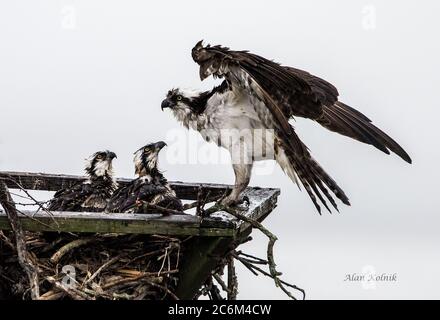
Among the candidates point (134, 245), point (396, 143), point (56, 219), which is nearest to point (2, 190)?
point (56, 219)

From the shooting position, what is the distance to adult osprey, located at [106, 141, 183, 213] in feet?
22.2

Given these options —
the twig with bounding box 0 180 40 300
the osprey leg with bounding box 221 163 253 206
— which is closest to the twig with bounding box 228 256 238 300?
the osprey leg with bounding box 221 163 253 206

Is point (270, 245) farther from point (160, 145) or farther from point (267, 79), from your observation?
point (160, 145)

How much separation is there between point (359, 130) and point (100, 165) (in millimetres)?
1869

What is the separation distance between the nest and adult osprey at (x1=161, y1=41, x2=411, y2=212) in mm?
638

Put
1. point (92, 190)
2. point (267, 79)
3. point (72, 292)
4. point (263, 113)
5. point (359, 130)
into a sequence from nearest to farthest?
point (72, 292), point (267, 79), point (263, 113), point (359, 130), point (92, 190)

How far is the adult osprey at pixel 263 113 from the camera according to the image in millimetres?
6254

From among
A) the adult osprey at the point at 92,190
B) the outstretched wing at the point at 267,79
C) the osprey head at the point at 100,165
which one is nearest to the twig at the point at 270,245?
the outstretched wing at the point at 267,79

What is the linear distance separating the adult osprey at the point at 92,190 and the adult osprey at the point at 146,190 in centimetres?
20

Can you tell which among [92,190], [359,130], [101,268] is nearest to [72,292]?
[101,268]

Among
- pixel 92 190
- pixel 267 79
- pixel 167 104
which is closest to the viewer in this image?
pixel 267 79

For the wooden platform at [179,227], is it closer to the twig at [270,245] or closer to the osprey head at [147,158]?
the twig at [270,245]

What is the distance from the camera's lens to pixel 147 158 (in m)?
7.62

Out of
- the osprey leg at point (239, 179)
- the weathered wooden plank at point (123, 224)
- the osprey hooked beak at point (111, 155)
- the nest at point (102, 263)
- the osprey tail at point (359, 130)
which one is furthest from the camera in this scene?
the osprey hooked beak at point (111, 155)
